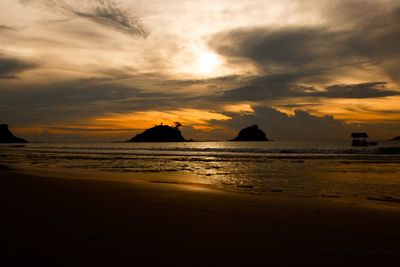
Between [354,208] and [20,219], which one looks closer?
[20,219]

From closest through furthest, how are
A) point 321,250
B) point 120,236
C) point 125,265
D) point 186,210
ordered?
point 125,265, point 321,250, point 120,236, point 186,210

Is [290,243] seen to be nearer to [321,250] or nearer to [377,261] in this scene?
[321,250]

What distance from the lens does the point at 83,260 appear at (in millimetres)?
4488

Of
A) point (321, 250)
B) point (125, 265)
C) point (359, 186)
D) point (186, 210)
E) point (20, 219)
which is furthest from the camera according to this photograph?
point (359, 186)

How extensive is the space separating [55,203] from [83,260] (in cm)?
480

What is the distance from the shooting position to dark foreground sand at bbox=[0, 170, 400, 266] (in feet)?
15.3

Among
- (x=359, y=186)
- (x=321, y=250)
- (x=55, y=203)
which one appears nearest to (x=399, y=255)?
(x=321, y=250)

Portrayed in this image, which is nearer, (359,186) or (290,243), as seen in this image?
(290,243)

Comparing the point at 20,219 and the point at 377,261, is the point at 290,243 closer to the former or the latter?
the point at 377,261

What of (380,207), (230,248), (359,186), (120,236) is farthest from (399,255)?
(359,186)

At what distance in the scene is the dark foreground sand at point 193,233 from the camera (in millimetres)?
4660

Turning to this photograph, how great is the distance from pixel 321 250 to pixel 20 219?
538 cm

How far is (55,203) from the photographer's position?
28.9 ft

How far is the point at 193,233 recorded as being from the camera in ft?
19.5
